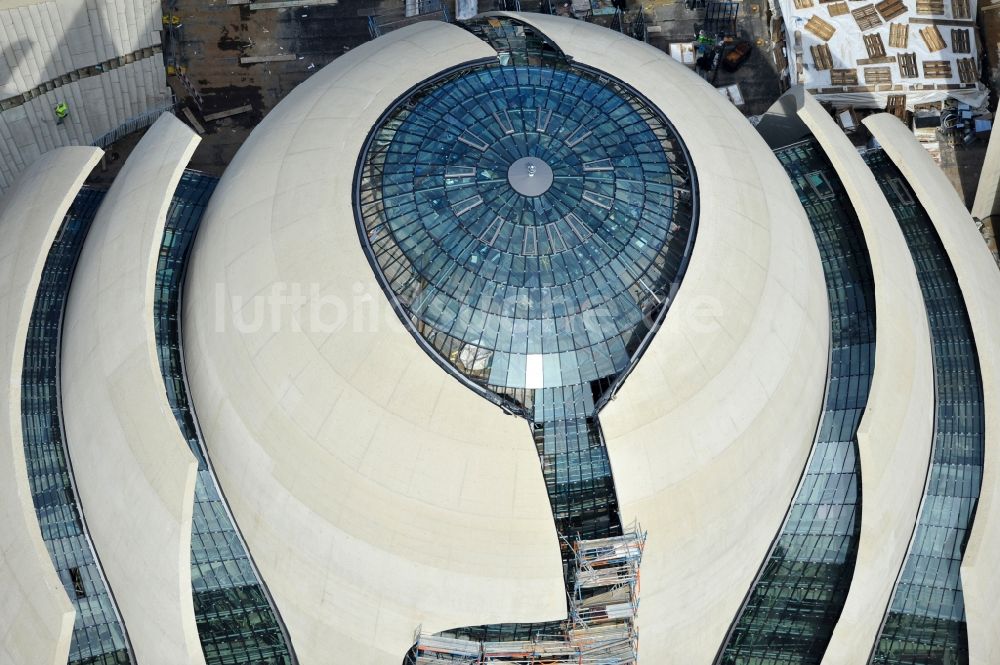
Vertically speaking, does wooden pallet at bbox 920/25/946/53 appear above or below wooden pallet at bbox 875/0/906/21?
below

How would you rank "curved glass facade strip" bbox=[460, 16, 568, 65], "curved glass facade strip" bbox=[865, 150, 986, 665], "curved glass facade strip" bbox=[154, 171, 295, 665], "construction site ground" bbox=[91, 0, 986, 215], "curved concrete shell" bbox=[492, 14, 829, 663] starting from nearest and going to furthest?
"curved concrete shell" bbox=[492, 14, 829, 663] → "curved glass facade strip" bbox=[154, 171, 295, 665] → "curved glass facade strip" bbox=[865, 150, 986, 665] → "curved glass facade strip" bbox=[460, 16, 568, 65] → "construction site ground" bbox=[91, 0, 986, 215]

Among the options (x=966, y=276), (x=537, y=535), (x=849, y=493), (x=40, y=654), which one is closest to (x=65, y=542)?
(x=40, y=654)

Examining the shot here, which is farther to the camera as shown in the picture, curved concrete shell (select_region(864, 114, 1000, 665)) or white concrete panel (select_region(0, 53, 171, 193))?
white concrete panel (select_region(0, 53, 171, 193))

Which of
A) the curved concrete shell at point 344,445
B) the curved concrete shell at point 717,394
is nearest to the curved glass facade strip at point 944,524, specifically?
the curved concrete shell at point 717,394

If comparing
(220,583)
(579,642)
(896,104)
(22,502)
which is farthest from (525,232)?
(896,104)

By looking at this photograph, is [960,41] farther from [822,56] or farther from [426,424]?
[426,424]

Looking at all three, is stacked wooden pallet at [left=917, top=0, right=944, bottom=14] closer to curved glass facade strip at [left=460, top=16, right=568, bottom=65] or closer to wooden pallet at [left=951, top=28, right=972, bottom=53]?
wooden pallet at [left=951, top=28, right=972, bottom=53]

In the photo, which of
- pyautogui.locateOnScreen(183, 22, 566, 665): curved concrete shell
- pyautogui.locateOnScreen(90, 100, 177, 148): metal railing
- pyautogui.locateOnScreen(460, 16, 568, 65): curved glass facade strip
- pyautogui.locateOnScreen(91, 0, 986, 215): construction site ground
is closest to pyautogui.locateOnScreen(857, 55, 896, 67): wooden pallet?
pyautogui.locateOnScreen(91, 0, 986, 215): construction site ground
